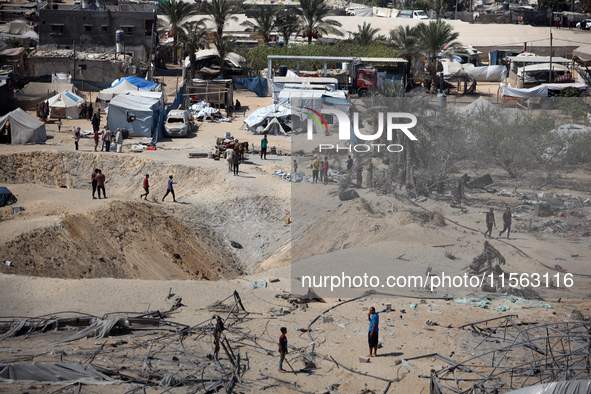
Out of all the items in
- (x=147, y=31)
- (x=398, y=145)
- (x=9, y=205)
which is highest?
(x=147, y=31)

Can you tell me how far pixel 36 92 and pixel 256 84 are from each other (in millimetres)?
13055

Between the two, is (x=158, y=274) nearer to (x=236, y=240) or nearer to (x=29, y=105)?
(x=236, y=240)

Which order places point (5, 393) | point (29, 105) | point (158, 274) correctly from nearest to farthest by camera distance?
point (5, 393) → point (158, 274) → point (29, 105)

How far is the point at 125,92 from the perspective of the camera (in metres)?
33.6

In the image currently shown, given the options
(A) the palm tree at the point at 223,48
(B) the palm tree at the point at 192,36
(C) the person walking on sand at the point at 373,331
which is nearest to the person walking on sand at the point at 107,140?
(B) the palm tree at the point at 192,36

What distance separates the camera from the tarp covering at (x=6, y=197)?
2017 centimetres

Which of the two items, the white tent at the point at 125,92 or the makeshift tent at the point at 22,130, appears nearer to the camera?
the makeshift tent at the point at 22,130

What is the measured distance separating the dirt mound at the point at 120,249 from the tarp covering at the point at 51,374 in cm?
637

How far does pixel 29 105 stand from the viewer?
35.0 metres

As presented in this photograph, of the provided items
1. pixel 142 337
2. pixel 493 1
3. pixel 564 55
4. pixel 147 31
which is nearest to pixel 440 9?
pixel 493 1

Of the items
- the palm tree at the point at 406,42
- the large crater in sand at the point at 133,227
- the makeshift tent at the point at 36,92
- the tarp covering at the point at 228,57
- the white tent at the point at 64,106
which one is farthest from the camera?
the tarp covering at the point at 228,57

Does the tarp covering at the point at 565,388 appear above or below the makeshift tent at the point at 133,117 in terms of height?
below

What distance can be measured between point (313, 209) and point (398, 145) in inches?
159

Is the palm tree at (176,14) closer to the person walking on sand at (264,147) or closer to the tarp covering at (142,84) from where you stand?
the tarp covering at (142,84)
